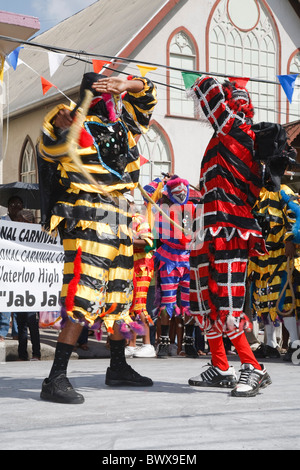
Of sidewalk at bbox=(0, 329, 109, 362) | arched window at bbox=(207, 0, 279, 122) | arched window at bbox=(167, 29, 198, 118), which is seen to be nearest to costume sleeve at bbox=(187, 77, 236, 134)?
sidewalk at bbox=(0, 329, 109, 362)

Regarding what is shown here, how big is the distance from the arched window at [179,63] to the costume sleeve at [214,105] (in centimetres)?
1404

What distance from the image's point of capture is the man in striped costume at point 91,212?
4.38 meters

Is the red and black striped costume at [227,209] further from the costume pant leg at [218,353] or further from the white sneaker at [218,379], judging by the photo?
the white sneaker at [218,379]

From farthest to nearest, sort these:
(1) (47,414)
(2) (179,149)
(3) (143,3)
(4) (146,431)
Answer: (3) (143,3) < (2) (179,149) < (1) (47,414) < (4) (146,431)

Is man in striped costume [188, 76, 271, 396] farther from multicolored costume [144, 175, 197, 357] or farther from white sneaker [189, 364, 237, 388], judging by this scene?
multicolored costume [144, 175, 197, 357]

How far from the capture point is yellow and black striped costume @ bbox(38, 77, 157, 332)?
4.39m

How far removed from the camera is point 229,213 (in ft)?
16.0

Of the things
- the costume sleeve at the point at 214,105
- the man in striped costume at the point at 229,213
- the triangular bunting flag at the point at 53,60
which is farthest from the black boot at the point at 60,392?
the triangular bunting flag at the point at 53,60

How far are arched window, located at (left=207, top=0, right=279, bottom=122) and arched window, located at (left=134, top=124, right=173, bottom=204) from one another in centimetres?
251

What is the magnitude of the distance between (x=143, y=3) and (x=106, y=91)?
16.9m

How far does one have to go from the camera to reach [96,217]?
175 inches

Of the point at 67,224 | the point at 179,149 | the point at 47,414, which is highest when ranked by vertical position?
the point at 179,149
